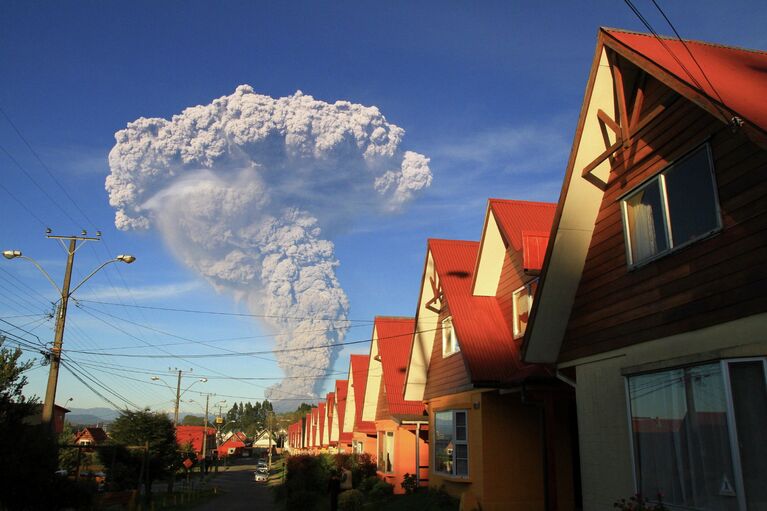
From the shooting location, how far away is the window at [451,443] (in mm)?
16203

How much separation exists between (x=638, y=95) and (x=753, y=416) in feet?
16.9

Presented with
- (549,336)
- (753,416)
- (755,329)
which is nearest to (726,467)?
(753,416)

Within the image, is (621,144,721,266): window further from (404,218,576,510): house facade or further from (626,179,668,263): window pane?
(404,218,576,510): house facade

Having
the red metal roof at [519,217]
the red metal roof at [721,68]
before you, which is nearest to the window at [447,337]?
the red metal roof at [519,217]

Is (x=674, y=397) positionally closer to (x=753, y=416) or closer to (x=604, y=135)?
(x=753, y=416)

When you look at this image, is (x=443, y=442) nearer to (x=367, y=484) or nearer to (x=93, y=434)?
(x=367, y=484)

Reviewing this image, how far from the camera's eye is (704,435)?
7074 millimetres

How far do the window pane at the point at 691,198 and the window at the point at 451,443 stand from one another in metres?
9.63

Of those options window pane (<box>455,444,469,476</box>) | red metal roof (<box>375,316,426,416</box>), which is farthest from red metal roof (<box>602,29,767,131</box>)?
red metal roof (<box>375,316,426,416</box>)

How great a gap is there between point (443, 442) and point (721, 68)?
514 inches

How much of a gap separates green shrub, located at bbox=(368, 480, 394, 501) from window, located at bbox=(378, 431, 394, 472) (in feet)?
9.42

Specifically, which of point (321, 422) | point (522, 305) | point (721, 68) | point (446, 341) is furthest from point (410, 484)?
point (321, 422)

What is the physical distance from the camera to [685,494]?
734cm

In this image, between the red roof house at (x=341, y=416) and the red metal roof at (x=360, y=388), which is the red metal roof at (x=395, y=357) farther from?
the red roof house at (x=341, y=416)
